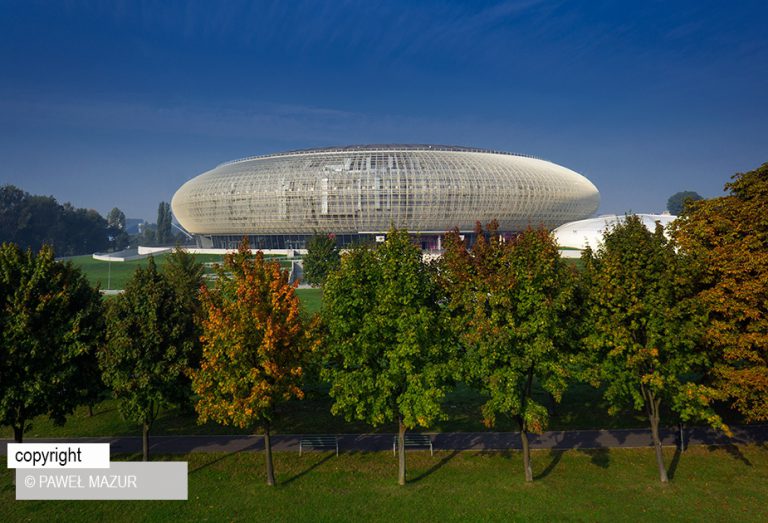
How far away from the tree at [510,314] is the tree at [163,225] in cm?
15720

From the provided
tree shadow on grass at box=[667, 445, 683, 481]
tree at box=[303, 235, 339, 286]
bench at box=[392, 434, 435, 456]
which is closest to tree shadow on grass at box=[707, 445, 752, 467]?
tree shadow on grass at box=[667, 445, 683, 481]

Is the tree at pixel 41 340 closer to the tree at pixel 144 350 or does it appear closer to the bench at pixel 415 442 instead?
the tree at pixel 144 350

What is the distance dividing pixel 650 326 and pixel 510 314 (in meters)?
4.65

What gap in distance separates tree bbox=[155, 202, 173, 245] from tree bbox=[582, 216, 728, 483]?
159286mm

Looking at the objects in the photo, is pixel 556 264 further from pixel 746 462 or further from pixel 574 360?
pixel 746 462

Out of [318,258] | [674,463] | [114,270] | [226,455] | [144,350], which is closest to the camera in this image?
[144,350]

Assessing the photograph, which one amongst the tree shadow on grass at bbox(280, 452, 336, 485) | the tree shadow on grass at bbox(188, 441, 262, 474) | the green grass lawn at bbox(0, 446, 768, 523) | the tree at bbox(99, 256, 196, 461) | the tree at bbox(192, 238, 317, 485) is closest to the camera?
the green grass lawn at bbox(0, 446, 768, 523)

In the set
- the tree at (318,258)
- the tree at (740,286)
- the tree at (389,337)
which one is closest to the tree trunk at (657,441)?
the tree at (740,286)

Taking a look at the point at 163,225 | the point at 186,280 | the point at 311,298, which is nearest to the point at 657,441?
the point at 186,280

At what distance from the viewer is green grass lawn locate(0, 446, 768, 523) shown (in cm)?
1498

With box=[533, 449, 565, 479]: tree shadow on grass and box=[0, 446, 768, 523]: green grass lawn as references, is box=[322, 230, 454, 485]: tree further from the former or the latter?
box=[533, 449, 565, 479]: tree shadow on grass

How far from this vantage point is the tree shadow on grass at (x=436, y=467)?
57.2 ft

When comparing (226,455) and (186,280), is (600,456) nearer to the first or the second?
(226,455)

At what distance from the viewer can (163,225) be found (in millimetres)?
162000
